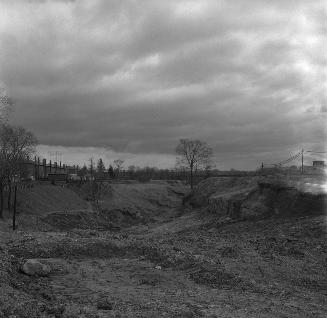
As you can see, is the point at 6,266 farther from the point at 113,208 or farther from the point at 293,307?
the point at 113,208

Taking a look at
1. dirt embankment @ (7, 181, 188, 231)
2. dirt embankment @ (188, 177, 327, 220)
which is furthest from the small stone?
dirt embankment @ (7, 181, 188, 231)

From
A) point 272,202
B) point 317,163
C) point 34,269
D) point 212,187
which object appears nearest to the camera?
point 34,269

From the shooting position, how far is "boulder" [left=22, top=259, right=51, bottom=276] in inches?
503

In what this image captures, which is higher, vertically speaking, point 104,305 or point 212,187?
point 212,187

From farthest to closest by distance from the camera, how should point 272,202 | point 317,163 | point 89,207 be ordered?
point 89,207, point 317,163, point 272,202

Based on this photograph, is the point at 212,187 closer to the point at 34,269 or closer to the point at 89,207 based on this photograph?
the point at 89,207

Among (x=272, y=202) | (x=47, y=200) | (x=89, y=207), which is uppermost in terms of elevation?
(x=272, y=202)

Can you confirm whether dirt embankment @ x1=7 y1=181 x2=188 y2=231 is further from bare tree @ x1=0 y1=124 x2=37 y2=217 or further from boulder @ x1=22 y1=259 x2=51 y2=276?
boulder @ x1=22 y1=259 x2=51 y2=276

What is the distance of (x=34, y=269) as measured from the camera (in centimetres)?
1291

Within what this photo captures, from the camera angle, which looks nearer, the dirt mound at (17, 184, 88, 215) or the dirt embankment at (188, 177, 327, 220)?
the dirt embankment at (188, 177, 327, 220)

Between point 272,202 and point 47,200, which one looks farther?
point 47,200

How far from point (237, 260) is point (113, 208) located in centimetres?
3798

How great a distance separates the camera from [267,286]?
12.0 m

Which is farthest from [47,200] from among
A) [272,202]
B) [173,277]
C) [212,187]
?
[173,277]
